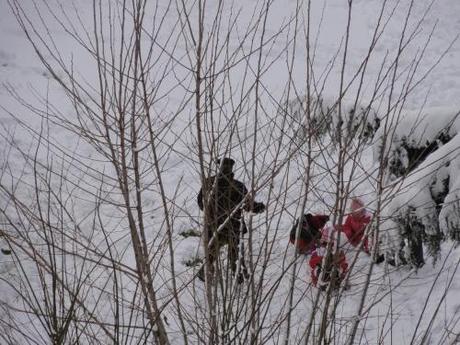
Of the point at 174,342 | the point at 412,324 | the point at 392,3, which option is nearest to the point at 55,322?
the point at 174,342

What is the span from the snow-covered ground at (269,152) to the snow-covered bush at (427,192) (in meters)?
0.02

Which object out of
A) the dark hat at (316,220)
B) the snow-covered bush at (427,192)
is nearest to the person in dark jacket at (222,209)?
the dark hat at (316,220)

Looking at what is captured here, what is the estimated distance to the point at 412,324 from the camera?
167 inches

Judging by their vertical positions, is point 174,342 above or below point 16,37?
below

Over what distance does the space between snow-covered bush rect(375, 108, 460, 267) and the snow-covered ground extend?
23mm

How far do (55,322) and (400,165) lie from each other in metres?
3.93

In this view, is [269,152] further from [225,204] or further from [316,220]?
[225,204]

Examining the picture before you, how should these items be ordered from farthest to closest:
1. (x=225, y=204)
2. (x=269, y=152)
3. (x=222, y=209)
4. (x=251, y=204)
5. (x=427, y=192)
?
(x=269, y=152)
(x=427, y=192)
(x=225, y=204)
(x=222, y=209)
(x=251, y=204)

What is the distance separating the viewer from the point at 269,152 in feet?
24.2

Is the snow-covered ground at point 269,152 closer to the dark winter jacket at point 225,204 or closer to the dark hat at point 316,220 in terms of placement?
the dark winter jacket at point 225,204

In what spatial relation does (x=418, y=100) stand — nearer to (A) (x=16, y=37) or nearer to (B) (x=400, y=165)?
(B) (x=400, y=165)

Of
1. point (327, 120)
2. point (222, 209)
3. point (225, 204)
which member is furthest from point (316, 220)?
point (327, 120)

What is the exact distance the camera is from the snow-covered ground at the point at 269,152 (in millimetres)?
3408

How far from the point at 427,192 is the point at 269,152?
3.69 meters
